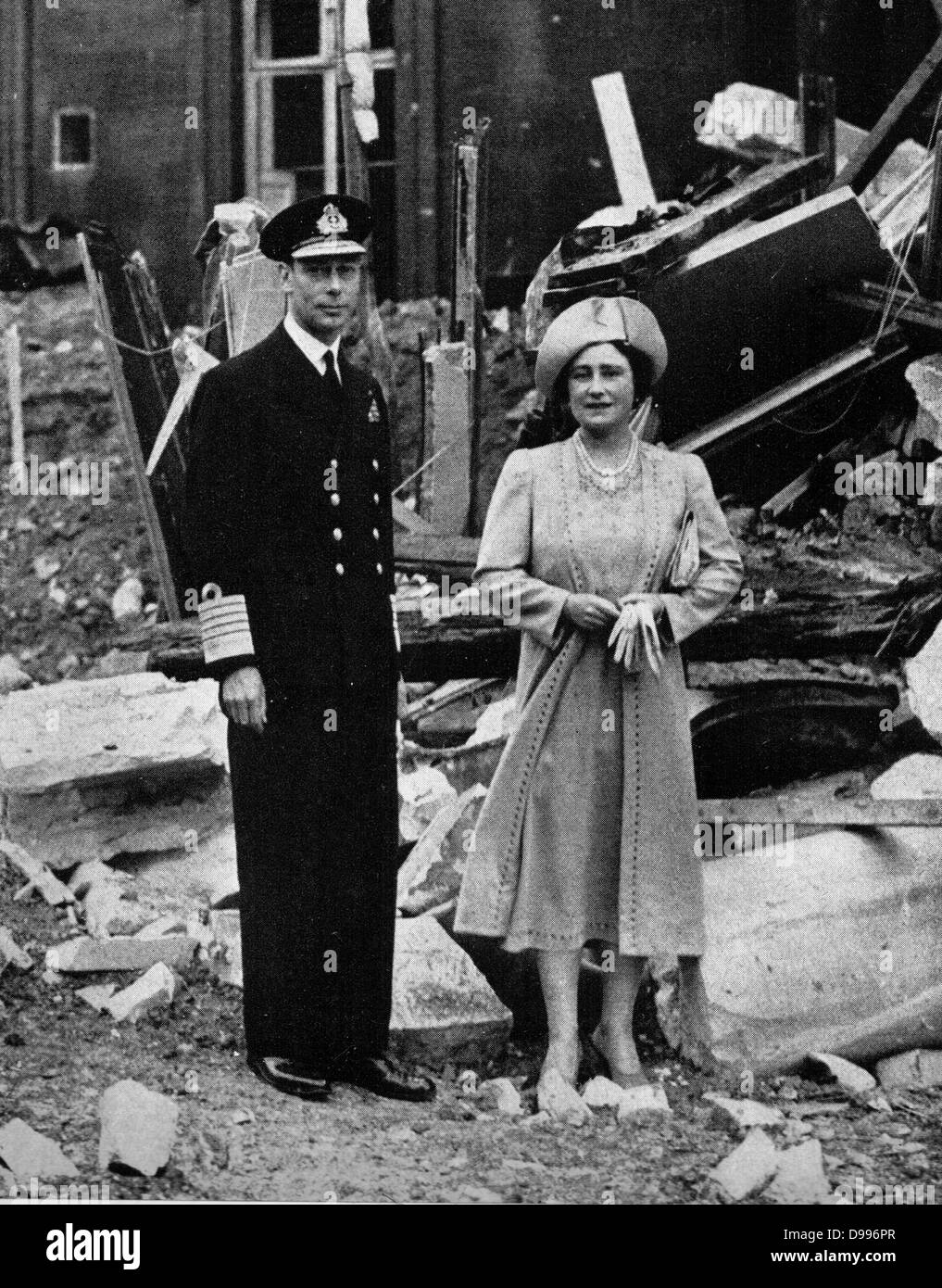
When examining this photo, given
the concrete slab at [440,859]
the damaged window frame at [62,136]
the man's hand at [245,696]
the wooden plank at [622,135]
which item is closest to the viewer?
the man's hand at [245,696]

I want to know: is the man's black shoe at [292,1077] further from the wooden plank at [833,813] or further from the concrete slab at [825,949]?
the wooden plank at [833,813]

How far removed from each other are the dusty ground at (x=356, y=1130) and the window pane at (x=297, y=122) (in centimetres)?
433

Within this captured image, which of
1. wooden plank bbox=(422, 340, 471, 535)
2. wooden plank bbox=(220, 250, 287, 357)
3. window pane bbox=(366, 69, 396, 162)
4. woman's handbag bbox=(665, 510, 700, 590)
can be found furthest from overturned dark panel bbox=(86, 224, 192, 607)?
woman's handbag bbox=(665, 510, 700, 590)

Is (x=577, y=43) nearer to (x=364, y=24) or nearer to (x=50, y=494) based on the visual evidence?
(x=364, y=24)

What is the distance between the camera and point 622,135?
24.2 feet

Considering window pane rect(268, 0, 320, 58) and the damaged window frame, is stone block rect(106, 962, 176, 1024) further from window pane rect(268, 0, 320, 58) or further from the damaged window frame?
window pane rect(268, 0, 320, 58)

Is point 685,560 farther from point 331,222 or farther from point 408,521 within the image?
point 408,521

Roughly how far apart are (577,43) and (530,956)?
430 cm

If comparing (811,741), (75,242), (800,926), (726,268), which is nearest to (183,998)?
(800,926)

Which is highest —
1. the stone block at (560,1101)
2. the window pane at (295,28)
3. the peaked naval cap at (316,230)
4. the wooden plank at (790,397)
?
the window pane at (295,28)

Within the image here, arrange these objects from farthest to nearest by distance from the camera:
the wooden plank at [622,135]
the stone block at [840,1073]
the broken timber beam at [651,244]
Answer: the wooden plank at [622,135], the broken timber beam at [651,244], the stone block at [840,1073]

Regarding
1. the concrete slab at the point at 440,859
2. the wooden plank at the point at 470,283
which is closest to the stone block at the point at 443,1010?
the concrete slab at the point at 440,859

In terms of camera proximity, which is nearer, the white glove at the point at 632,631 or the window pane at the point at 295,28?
the white glove at the point at 632,631

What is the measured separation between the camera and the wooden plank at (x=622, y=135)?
7.31m
